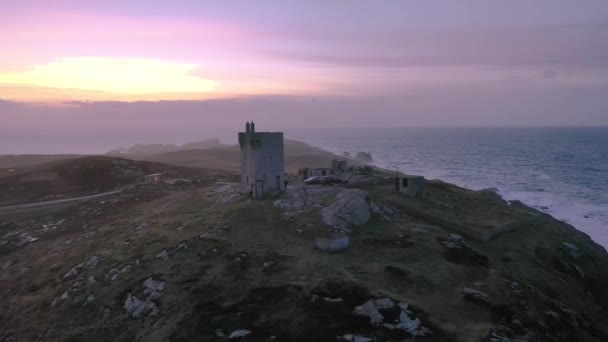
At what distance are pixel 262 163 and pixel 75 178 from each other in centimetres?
3682

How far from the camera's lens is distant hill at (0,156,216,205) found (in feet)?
184

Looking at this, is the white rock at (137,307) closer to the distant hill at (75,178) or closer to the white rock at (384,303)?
the white rock at (384,303)

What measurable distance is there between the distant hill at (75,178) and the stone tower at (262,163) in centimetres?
2799

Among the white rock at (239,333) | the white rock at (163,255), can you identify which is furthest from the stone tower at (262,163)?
the white rock at (239,333)

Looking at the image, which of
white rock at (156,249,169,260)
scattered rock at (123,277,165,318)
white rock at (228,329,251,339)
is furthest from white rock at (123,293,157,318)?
white rock at (228,329,251,339)

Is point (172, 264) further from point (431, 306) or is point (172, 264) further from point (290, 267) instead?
point (431, 306)

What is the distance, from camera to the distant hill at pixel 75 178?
184ft

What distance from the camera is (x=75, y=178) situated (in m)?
62.3

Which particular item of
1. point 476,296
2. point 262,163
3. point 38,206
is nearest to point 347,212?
point 262,163

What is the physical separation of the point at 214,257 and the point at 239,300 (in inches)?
214

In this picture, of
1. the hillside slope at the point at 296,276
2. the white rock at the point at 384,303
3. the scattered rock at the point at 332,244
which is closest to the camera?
the hillside slope at the point at 296,276

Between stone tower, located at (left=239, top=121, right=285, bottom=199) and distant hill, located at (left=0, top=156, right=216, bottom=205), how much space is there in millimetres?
27988

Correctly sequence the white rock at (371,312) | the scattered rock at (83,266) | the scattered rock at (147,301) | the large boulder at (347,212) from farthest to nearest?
the large boulder at (347,212) → the scattered rock at (83,266) → the scattered rock at (147,301) → the white rock at (371,312)

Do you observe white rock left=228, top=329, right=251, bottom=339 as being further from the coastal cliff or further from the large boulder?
the large boulder
